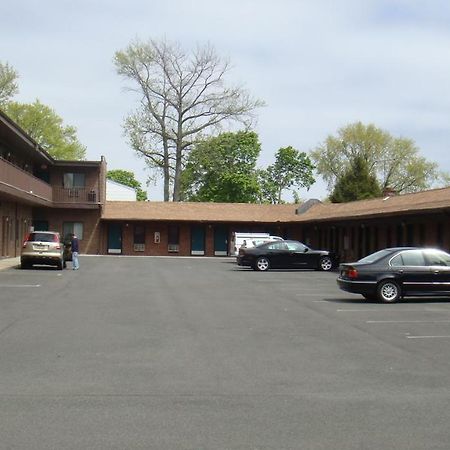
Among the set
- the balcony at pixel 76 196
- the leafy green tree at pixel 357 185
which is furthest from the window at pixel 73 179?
the leafy green tree at pixel 357 185

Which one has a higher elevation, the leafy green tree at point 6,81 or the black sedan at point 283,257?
the leafy green tree at point 6,81

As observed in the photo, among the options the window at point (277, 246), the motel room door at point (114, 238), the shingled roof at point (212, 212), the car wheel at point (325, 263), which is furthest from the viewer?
the motel room door at point (114, 238)

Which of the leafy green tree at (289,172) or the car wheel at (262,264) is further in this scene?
the leafy green tree at (289,172)

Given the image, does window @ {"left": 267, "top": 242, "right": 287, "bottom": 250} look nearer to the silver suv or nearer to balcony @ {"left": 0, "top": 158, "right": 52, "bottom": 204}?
the silver suv

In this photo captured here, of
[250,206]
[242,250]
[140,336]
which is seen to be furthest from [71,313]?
[250,206]

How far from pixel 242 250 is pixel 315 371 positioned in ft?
82.3

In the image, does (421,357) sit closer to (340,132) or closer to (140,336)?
(140,336)

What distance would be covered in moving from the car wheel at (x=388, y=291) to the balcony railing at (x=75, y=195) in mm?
35812

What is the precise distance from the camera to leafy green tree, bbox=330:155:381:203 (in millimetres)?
65438

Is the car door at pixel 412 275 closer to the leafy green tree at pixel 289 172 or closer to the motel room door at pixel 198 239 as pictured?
the motel room door at pixel 198 239

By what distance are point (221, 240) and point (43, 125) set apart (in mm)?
24577

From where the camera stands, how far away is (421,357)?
32.9 feet

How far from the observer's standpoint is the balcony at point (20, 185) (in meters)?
30.5

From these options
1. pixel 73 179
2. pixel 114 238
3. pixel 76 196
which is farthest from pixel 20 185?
pixel 114 238
